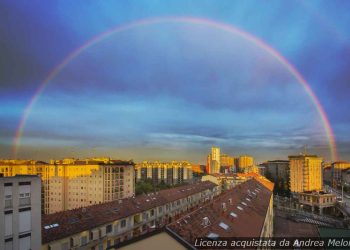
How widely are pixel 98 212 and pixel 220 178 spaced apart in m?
54.3

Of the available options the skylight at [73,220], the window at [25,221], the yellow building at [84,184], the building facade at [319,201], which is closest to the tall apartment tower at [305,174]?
the building facade at [319,201]

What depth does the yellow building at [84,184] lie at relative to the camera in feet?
209

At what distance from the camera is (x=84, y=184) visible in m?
66.9

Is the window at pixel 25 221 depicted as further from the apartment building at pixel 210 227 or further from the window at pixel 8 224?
the apartment building at pixel 210 227

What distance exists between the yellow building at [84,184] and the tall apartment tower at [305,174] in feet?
155

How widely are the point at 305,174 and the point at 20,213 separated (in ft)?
271

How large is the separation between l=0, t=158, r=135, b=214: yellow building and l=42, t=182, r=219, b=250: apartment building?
26.4m

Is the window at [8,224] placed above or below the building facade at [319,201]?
above

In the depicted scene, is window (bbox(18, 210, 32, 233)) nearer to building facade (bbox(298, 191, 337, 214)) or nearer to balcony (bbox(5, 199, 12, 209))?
balcony (bbox(5, 199, 12, 209))

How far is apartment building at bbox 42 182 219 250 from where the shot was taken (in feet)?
69.1

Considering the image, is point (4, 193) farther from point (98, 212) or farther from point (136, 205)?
point (136, 205)

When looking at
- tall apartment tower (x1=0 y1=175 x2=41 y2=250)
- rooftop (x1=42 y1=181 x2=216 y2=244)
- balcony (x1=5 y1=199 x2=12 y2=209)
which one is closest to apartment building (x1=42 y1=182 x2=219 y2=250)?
rooftop (x1=42 y1=181 x2=216 y2=244)

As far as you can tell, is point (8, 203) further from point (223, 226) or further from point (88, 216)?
point (223, 226)

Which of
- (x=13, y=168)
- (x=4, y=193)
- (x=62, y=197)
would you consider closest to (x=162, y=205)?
(x=4, y=193)
